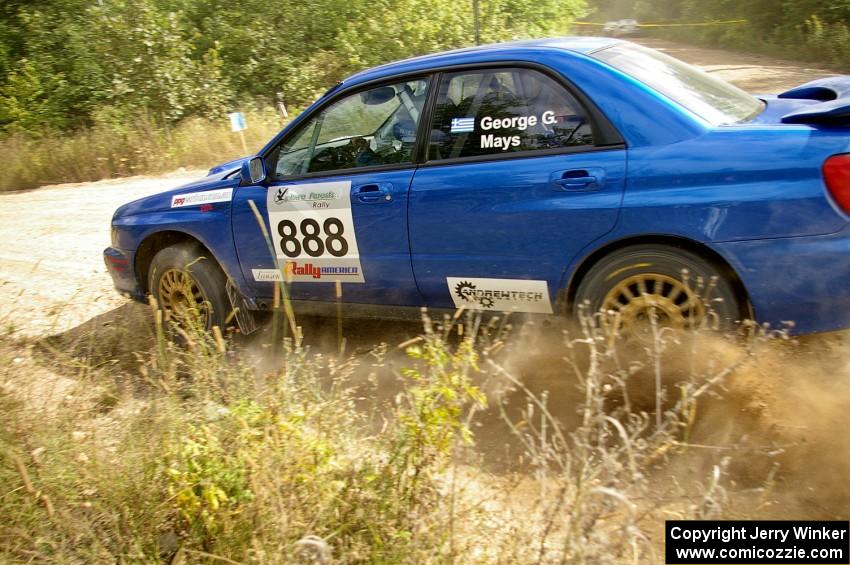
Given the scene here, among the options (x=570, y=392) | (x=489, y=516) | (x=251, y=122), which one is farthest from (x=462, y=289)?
(x=251, y=122)

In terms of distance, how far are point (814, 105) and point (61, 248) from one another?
25.6 feet

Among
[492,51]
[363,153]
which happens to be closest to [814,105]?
[492,51]

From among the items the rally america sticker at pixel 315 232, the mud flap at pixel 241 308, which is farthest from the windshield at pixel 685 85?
the mud flap at pixel 241 308

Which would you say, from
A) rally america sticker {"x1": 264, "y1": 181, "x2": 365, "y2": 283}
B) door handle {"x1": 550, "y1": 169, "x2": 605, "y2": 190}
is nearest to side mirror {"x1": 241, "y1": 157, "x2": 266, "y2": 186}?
rally america sticker {"x1": 264, "y1": 181, "x2": 365, "y2": 283}

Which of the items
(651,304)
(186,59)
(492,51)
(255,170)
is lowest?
(651,304)

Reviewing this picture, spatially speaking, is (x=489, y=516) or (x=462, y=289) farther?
(x=462, y=289)

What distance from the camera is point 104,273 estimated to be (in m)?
7.09

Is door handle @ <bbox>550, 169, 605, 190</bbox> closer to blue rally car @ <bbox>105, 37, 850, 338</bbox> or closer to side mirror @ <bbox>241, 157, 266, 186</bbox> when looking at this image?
blue rally car @ <bbox>105, 37, 850, 338</bbox>

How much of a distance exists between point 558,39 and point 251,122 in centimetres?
1132

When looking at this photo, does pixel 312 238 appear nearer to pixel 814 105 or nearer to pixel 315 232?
pixel 315 232

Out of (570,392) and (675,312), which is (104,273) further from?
(675,312)

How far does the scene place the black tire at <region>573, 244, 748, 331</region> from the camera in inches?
128

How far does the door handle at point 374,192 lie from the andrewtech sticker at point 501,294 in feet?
1.95

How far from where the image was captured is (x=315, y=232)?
4273mm
